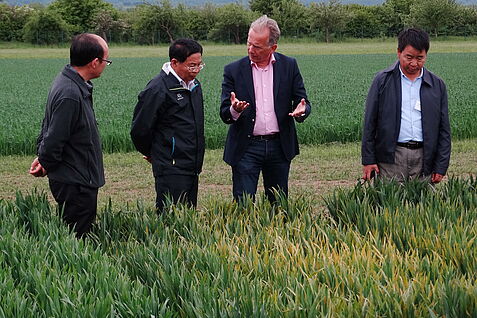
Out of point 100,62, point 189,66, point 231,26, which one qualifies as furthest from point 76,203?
point 231,26

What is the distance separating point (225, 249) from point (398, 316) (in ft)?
4.30

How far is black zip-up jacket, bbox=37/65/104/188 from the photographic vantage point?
5340 mm

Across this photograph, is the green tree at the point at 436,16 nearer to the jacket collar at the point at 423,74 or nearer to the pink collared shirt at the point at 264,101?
the jacket collar at the point at 423,74

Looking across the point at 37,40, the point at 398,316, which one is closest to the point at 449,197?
the point at 398,316

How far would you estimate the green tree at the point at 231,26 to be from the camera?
3046 inches

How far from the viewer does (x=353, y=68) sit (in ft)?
114

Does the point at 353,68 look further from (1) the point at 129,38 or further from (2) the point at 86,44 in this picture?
(1) the point at 129,38

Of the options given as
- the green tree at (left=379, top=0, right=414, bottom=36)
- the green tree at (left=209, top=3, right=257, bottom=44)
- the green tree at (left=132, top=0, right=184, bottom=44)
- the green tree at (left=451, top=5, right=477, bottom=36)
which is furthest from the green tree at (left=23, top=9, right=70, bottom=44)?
the green tree at (left=451, top=5, right=477, bottom=36)

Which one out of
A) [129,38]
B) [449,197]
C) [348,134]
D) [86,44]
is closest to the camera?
[86,44]

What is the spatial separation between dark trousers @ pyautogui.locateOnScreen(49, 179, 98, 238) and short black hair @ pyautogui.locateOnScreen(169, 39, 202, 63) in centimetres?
114

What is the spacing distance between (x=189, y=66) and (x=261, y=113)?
71 cm

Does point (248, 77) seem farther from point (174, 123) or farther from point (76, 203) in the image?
point (76, 203)

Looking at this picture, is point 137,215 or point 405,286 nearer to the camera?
point 405,286

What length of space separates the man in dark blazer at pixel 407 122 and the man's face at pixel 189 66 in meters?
1.38
